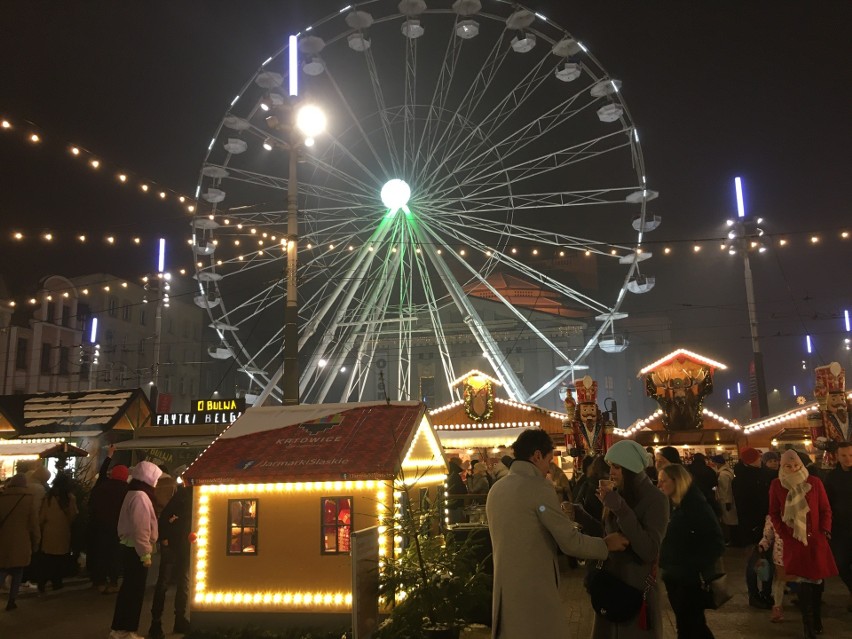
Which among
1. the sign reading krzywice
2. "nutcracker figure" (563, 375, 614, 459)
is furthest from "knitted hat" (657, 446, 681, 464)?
the sign reading krzywice

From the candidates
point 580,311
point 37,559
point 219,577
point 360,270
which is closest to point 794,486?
point 219,577

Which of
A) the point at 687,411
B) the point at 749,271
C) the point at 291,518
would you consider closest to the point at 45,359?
the point at 687,411

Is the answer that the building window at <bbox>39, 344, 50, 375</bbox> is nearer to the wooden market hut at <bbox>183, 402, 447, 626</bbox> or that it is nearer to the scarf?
the wooden market hut at <bbox>183, 402, 447, 626</bbox>

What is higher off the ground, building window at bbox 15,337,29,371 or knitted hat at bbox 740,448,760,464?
building window at bbox 15,337,29,371

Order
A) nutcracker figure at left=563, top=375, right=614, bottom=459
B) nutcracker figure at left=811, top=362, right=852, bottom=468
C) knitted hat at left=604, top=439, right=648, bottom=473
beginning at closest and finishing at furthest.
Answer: knitted hat at left=604, top=439, right=648, bottom=473
nutcracker figure at left=811, top=362, right=852, bottom=468
nutcracker figure at left=563, top=375, right=614, bottom=459

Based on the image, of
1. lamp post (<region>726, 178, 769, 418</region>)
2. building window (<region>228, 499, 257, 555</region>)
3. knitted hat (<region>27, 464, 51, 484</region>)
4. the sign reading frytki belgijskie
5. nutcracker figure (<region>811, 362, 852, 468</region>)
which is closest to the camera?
building window (<region>228, 499, 257, 555</region>)

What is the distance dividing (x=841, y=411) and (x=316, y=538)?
1491 cm

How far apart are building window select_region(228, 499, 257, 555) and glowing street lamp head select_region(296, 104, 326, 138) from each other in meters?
7.58

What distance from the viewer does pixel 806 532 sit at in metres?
6.86

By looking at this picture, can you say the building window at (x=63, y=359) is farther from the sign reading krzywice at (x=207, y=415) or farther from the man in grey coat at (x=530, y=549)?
the man in grey coat at (x=530, y=549)

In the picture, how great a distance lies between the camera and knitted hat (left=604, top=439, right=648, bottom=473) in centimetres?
425

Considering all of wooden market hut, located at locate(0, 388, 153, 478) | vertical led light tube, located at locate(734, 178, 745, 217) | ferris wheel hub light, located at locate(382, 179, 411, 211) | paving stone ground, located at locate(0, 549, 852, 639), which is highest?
vertical led light tube, located at locate(734, 178, 745, 217)

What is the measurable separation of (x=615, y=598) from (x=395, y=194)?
1774 centimetres

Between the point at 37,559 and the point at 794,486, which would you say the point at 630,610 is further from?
the point at 37,559
